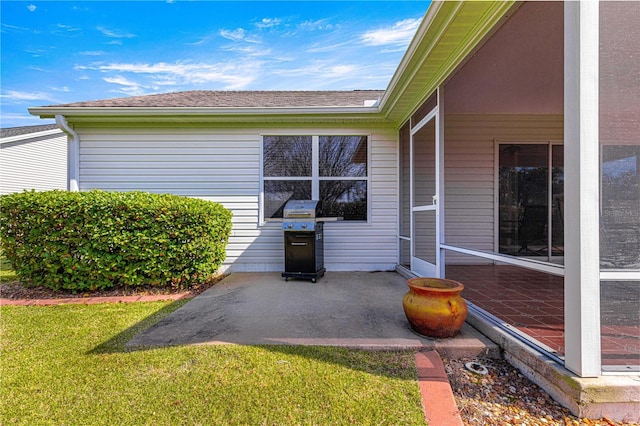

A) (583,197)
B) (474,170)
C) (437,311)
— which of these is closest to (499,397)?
(437,311)

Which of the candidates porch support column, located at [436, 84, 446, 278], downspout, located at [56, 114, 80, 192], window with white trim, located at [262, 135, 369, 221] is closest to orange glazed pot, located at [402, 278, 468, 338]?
porch support column, located at [436, 84, 446, 278]

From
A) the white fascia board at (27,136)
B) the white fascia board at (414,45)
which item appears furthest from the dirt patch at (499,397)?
the white fascia board at (27,136)

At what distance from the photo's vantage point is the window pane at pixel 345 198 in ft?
17.4

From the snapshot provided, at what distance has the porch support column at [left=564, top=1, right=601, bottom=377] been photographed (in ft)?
5.43

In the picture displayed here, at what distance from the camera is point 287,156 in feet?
17.5

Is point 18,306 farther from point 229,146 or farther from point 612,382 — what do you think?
point 612,382

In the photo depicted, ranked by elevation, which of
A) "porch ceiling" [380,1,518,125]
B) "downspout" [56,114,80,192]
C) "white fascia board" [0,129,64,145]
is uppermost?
"white fascia board" [0,129,64,145]

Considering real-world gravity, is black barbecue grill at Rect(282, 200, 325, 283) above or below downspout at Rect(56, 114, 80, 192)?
below

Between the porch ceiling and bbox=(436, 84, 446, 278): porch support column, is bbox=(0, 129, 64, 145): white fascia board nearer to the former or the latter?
the porch ceiling

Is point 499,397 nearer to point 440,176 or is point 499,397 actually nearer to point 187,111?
point 440,176

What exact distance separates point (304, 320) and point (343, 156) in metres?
3.31

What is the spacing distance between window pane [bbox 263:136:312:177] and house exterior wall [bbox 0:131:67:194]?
11562 mm

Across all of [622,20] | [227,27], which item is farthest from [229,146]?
[622,20]

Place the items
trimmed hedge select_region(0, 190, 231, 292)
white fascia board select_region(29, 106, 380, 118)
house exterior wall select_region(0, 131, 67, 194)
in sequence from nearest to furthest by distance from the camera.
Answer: trimmed hedge select_region(0, 190, 231, 292)
white fascia board select_region(29, 106, 380, 118)
house exterior wall select_region(0, 131, 67, 194)
